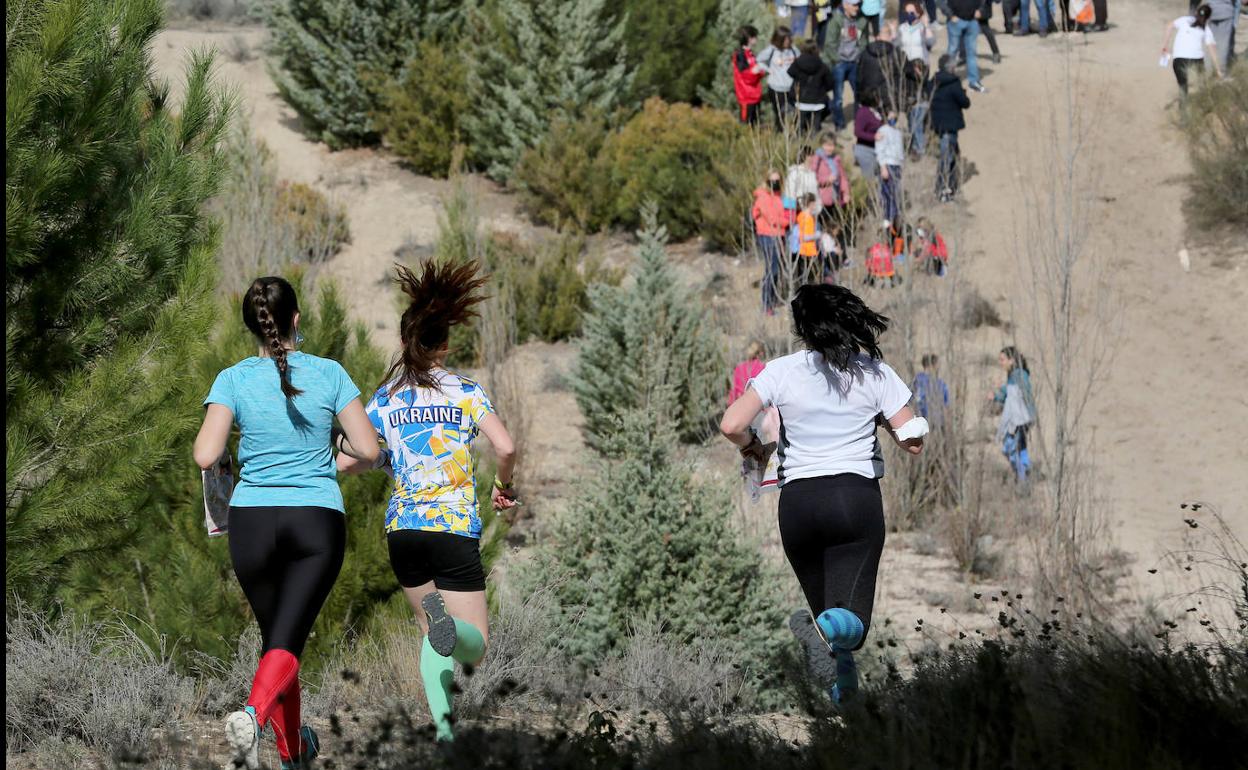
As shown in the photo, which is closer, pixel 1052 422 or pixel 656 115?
pixel 1052 422

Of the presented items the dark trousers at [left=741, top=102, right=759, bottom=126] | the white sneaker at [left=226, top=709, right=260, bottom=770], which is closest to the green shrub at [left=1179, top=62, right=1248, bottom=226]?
the dark trousers at [left=741, top=102, right=759, bottom=126]

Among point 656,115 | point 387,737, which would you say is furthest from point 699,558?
point 656,115

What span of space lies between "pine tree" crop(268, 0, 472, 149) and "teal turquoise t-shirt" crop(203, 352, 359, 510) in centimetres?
1828

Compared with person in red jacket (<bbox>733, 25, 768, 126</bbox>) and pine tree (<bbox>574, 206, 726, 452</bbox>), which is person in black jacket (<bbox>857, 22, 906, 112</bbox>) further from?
pine tree (<bbox>574, 206, 726, 452</bbox>)

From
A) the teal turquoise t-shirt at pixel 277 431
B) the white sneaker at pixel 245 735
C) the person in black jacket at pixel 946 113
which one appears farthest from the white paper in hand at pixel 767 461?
the person in black jacket at pixel 946 113

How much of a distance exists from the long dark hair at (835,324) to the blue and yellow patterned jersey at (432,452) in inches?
42.7

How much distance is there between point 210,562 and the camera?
24.1 feet

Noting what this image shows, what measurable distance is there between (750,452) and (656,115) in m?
16.8

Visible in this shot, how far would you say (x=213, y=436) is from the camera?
4.32 meters

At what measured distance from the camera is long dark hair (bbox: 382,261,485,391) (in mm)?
4699

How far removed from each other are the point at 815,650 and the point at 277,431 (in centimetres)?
180

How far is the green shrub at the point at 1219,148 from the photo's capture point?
730 inches

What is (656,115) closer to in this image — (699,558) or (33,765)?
(699,558)

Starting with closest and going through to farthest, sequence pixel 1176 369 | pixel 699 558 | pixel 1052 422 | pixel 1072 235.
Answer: pixel 699 558
pixel 1072 235
pixel 1052 422
pixel 1176 369
